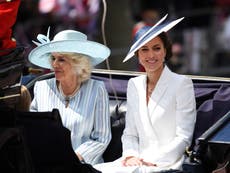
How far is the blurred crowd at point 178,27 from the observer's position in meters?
13.7

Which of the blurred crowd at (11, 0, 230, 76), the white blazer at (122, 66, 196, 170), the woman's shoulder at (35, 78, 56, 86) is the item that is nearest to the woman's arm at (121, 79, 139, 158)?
the white blazer at (122, 66, 196, 170)

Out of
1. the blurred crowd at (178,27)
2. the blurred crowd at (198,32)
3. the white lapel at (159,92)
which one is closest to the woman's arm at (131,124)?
the white lapel at (159,92)

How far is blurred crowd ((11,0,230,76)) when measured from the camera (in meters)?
13.7

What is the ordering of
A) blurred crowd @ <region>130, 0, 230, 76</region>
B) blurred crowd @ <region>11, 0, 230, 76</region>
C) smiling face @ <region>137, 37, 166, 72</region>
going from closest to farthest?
smiling face @ <region>137, 37, 166, 72</region>
blurred crowd @ <region>11, 0, 230, 76</region>
blurred crowd @ <region>130, 0, 230, 76</region>

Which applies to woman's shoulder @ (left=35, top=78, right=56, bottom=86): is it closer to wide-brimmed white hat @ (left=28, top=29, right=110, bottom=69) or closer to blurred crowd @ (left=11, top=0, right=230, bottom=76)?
wide-brimmed white hat @ (left=28, top=29, right=110, bottom=69)

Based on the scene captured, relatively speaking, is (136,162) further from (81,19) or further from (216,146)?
(81,19)

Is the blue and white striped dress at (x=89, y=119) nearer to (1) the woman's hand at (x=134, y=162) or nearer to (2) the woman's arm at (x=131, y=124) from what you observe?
(2) the woman's arm at (x=131, y=124)

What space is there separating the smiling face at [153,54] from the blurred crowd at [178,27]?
6.51 m

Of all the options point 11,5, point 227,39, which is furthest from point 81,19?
point 11,5

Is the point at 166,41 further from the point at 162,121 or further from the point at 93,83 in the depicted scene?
the point at 93,83

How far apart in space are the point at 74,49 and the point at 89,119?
478 mm

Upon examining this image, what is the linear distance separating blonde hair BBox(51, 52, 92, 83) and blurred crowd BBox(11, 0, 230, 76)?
627 cm

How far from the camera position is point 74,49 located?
21.8 ft

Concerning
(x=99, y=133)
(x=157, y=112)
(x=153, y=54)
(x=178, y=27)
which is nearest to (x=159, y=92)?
(x=157, y=112)
